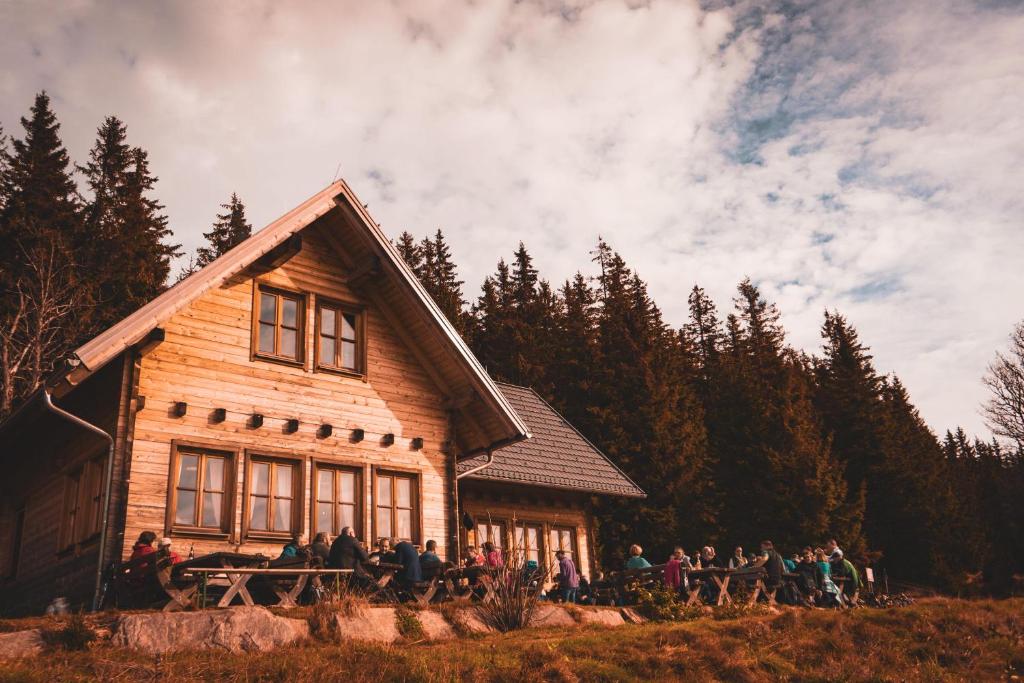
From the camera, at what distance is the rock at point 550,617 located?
14969mm

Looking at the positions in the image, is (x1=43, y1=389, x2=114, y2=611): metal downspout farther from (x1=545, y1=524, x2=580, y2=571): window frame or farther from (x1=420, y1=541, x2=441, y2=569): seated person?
(x1=545, y1=524, x2=580, y2=571): window frame

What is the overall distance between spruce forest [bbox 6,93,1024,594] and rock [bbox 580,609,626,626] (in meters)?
16.5

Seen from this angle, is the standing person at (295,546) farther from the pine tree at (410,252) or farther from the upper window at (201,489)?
the pine tree at (410,252)

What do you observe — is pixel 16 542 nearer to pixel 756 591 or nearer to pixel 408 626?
pixel 408 626

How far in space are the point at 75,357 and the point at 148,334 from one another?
1715 mm

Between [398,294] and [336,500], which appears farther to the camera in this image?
[398,294]

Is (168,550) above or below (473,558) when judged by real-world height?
above

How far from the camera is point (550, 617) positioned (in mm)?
15258

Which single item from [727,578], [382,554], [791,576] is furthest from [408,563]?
[791,576]

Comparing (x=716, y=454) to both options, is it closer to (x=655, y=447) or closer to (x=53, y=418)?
(x=655, y=447)

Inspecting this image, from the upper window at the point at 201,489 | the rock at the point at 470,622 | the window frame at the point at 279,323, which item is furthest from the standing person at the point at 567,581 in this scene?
the upper window at the point at 201,489

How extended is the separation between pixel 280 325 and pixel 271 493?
3.21 meters

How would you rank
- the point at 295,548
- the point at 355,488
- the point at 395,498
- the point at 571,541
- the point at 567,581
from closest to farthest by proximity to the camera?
the point at 295,548 → the point at 355,488 → the point at 395,498 → the point at 567,581 → the point at 571,541

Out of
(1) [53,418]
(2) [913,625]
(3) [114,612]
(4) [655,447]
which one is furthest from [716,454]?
(3) [114,612]
